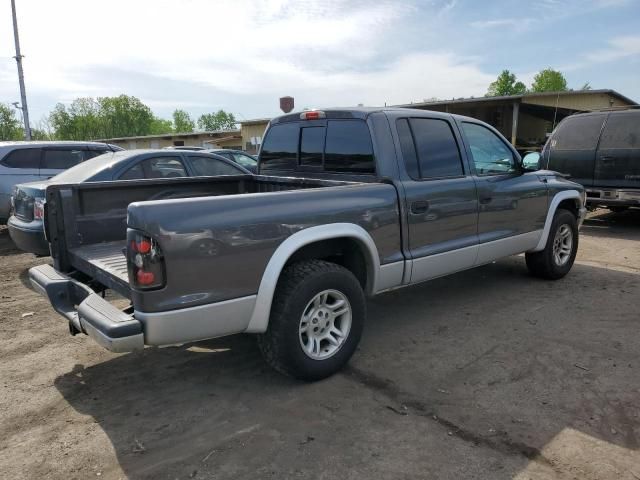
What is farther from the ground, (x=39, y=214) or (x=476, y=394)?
(x=39, y=214)

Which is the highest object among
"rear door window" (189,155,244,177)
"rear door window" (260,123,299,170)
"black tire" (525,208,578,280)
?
"rear door window" (260,123,299,170)

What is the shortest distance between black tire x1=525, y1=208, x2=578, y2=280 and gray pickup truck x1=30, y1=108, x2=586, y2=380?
0.12m

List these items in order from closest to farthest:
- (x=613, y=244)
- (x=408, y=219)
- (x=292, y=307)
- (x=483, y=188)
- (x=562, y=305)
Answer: (x=292, y=307), (x=408, y=219), (x=483, y=188), (x=562, y=305), (x=613, y=244)

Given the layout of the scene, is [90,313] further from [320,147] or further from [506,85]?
[506,85]

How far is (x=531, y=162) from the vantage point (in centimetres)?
519

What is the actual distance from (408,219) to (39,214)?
170 inches

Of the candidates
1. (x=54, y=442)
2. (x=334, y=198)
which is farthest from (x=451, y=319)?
(x=54, y=442)

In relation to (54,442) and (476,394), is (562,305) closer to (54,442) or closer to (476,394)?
(476,394)

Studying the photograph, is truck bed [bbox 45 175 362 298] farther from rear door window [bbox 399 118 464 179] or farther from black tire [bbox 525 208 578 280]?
black tire [bbox 525 208 578 280]

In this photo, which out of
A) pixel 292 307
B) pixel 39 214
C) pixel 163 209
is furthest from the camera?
pixel 39 214

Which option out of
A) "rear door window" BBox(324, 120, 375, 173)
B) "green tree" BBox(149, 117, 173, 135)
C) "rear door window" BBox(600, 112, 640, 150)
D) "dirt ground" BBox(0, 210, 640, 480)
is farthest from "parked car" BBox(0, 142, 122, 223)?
"green tree" BBox(149, 117, 173, 135)

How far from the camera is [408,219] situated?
3883 mm

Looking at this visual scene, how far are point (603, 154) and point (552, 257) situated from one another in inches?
168

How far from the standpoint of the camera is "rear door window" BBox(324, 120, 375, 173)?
4000 millimetres
